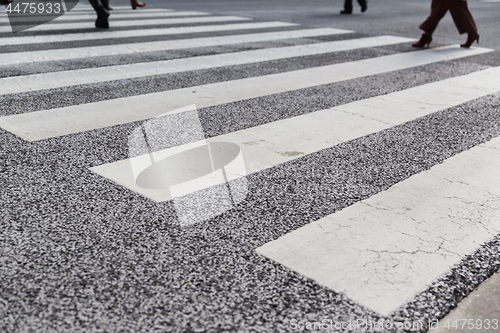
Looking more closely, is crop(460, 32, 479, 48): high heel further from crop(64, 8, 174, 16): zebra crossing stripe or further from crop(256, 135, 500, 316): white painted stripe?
crop(64, 8, 174, 16): zebra crossing stripe

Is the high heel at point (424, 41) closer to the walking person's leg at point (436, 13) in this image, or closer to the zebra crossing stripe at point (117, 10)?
the walking person's leg at point (436, 13)

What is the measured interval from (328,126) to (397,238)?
1.56 m

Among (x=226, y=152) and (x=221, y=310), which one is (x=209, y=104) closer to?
(x=226, y=152)

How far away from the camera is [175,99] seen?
4082 millimetres

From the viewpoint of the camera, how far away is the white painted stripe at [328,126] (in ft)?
9.10

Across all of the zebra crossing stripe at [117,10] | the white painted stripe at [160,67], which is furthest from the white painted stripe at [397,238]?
the zebra crossing stripe at [117,10]

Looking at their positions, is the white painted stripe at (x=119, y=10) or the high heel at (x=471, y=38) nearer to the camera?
the high heel at (x=471, y=38)

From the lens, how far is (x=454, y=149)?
3.19m

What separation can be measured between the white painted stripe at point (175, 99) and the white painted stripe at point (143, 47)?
1794 mm

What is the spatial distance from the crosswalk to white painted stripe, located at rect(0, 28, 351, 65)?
22 mm

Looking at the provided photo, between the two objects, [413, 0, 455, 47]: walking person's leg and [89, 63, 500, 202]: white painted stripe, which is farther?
[413, 0, 455, 47]: walking person's leg

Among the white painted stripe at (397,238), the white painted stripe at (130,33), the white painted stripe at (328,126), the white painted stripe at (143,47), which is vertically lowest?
the white painted stripe at (397,238)

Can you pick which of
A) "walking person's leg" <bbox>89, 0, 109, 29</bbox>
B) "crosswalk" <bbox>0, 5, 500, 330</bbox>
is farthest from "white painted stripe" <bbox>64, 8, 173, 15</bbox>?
"walking person's leg" <bbox>89, 0, 109, 29</bbox>

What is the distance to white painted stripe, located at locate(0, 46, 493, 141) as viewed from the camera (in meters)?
3.33
